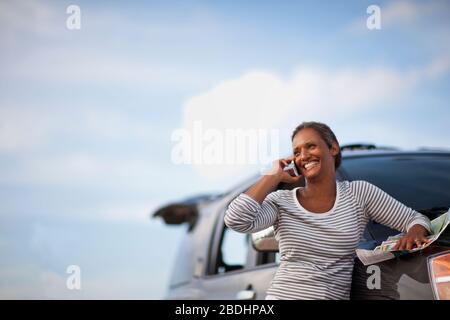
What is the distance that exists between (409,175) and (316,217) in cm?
119

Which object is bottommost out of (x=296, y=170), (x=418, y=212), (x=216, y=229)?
(x=216, y=229)

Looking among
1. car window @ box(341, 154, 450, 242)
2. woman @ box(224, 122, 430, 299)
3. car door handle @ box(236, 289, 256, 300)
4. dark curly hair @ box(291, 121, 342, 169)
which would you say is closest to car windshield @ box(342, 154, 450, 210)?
car window @ box(341, 154, 450, 242)

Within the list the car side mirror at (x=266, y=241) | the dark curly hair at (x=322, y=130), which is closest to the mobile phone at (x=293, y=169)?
Answer: the dark curly hair at (x=322, y=130)

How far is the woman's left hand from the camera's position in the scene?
10.6ft

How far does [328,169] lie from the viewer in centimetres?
350

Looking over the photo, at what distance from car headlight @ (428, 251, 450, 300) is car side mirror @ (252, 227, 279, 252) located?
0.81m

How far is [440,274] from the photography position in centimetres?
310

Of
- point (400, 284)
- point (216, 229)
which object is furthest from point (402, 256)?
point (216, 229)

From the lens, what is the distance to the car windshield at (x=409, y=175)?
404 cm

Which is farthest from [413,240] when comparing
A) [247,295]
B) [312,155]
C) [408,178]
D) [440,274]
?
[247,295]

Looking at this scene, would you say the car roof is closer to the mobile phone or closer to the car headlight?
the mobile phone

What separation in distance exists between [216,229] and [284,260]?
2567mm
